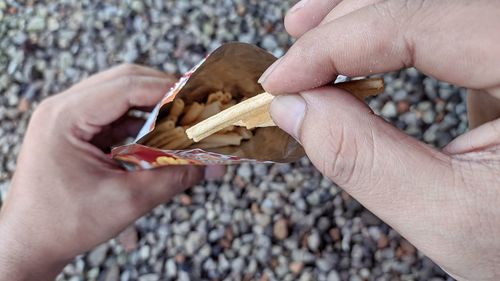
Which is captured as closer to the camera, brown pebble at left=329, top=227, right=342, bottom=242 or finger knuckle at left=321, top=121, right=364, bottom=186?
finger knuckle at left=321, top=121, right=364, bottom=186

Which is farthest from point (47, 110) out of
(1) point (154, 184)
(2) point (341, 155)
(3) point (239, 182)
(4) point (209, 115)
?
(2) point (341, 155)

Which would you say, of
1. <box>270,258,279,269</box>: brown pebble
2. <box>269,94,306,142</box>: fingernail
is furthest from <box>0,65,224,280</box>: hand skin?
<box>269,94,306,142</box>: fingernail

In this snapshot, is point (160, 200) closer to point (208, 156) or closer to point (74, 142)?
point (74, 142)

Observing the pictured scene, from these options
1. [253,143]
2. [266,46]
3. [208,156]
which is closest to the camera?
[208,156]

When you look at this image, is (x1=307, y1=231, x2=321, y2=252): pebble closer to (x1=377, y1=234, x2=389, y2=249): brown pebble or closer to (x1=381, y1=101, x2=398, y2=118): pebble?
(x1=377, y1=234, x2=389, y2=249): brown pebble

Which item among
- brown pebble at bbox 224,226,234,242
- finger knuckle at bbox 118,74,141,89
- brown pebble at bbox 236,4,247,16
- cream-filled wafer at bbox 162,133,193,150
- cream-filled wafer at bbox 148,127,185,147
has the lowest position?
brown pebble at bbox 224,226,234,242

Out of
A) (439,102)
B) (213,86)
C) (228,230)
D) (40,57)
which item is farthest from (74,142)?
(439,102)

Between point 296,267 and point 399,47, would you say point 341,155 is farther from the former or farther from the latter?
point 296,267
